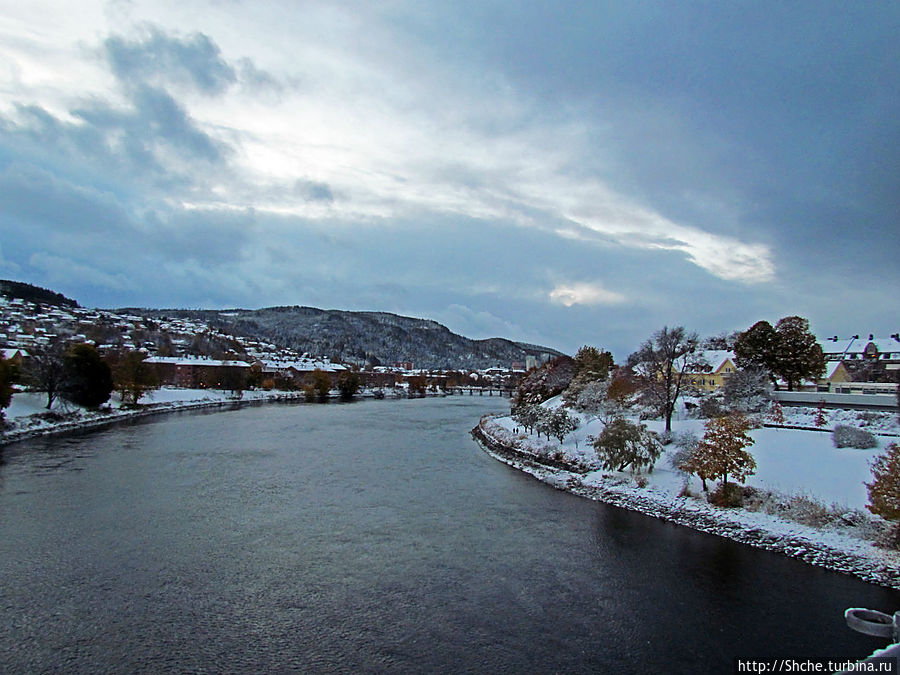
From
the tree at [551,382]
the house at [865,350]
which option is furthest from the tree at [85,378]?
the house at [865,350]

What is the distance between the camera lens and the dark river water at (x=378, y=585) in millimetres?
8781

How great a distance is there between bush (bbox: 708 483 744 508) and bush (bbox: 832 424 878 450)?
478 centimetres

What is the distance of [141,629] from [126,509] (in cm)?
888

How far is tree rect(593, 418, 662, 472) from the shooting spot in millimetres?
21281

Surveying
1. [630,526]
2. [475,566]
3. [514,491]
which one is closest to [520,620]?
[475,566]

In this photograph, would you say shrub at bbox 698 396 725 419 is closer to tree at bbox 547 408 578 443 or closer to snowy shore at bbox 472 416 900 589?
tree at bbox 547 408 578 443

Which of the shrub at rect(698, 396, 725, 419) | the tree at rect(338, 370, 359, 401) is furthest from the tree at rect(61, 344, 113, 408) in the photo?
the tree at rect(338, 370, 359, 401)

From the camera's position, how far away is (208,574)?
465 inches

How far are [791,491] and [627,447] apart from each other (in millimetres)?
5829

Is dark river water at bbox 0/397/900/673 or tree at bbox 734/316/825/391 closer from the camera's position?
dark river water at bbox 0/397/900/673

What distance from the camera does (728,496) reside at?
56.4 ft

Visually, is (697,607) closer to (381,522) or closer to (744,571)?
(744,571)

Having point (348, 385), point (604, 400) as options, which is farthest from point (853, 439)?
point (348, 385)

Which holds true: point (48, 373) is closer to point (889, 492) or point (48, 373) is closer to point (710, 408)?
point (710, 408)
